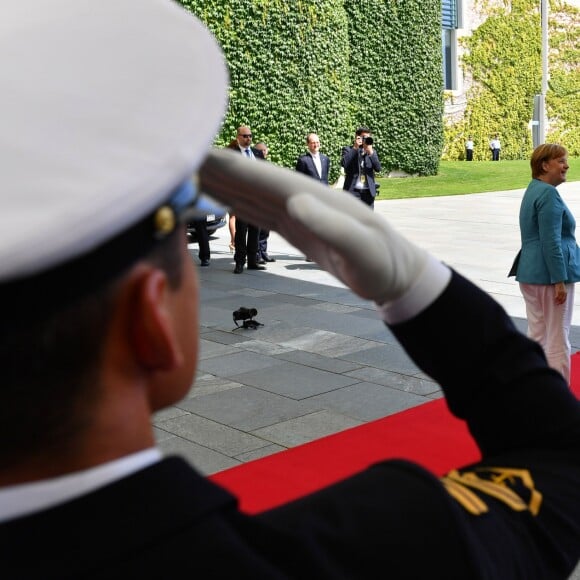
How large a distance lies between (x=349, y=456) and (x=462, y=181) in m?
20.7

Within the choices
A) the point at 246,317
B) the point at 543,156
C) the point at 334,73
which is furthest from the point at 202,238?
the point at 334,73

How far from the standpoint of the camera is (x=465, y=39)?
33.3 meters

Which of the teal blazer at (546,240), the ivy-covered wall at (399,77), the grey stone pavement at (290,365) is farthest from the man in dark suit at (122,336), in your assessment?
the ivy-covered wall at (399,77)

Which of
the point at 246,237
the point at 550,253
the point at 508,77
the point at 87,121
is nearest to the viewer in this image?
the point at 87,121

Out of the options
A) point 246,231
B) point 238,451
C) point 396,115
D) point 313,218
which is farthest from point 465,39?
point 313,218

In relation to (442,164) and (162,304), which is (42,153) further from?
(442,164)

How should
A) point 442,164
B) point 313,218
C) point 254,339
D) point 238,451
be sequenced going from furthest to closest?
point 442,164 < point 254,339 < point 238,451 < point 313,218

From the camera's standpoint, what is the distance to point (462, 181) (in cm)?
2394

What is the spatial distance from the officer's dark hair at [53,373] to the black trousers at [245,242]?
951cm

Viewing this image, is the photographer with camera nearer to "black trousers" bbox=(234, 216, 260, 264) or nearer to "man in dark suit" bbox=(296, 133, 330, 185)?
"man in dark suit" bbox=(296, 133, 330, 185)

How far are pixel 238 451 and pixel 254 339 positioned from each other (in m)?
2.68

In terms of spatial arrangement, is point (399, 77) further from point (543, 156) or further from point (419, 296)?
point (419, 296)

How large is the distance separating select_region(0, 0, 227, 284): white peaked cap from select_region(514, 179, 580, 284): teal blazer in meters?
4.59

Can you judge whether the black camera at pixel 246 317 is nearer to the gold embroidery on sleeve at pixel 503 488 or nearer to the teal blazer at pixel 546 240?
the teal blazer at pixel 546 240
